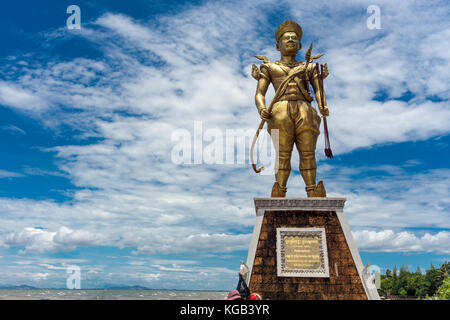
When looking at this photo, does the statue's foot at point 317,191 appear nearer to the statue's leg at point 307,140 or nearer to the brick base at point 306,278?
the statue's leg at point 307,140

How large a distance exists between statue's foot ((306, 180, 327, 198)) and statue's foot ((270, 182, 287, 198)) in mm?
661

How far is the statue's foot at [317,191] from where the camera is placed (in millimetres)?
9523

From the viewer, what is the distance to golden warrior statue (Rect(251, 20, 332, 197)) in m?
10.0

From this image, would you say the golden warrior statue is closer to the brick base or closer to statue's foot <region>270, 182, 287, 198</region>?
statue's foot <region>270, 182, 287, 198</region>

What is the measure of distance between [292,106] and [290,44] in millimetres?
1877

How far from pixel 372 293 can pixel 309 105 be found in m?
5.10

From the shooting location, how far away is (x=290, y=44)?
1056cm

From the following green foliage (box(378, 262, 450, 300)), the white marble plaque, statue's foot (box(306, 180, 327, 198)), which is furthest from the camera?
green foliage (box(378, 262, 450, 300))

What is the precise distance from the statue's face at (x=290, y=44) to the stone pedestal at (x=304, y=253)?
439 cm

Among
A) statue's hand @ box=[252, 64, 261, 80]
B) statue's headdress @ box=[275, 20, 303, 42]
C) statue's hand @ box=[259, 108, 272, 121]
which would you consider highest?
statue's headdress @ box=[275, 20, 303, 42]

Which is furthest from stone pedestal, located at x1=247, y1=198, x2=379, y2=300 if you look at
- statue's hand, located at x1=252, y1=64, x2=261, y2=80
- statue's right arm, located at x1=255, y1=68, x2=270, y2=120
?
statue's hand, located at x1=252, y1=64, x2=261, y2=80

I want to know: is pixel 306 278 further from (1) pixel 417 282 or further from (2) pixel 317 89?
(1) pixel 417 282

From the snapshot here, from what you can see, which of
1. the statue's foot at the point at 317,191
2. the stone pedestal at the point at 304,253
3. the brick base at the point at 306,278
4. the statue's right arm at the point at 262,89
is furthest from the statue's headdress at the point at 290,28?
the brick base at the point at 306,278
